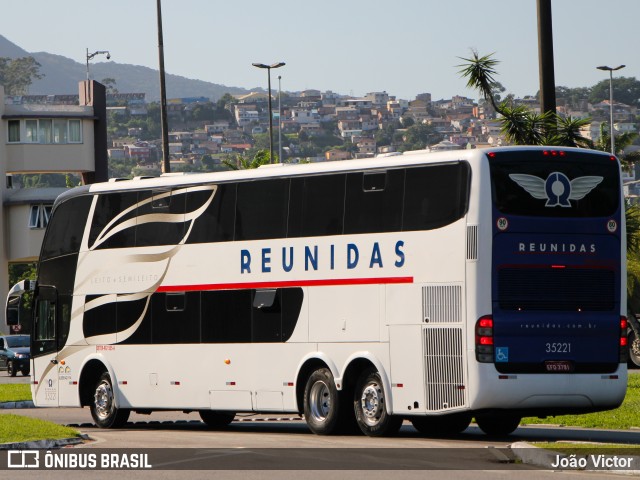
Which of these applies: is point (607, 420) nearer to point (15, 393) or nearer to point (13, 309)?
point (13, 309)

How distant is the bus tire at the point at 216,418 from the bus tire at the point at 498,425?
571 centimetres

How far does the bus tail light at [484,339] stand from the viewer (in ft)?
63.9

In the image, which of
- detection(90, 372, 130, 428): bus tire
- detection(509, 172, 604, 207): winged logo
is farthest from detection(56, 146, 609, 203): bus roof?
detection(90, 372, 130, 428): bus tire

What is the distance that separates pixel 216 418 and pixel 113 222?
388 cm

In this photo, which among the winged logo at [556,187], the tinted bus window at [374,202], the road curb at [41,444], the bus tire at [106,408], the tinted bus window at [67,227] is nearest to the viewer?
the road curb at [41,444]

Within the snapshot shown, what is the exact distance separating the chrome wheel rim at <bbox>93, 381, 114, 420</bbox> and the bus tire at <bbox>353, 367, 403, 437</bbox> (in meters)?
6.21

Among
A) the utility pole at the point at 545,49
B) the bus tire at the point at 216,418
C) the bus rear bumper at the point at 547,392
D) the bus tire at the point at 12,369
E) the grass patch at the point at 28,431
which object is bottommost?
the bus tire at the point at 12,369

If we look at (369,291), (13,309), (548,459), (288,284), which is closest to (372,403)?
(369,291)

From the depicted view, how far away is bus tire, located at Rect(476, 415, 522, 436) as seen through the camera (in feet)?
71.8

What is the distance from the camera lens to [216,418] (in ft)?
86.5

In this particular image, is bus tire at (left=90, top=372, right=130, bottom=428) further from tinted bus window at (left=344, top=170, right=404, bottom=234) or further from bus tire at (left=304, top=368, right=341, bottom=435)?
tinted bus window at (left=344, top=170, right=404, bottom=234)

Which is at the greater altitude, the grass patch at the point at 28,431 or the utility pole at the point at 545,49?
the utility pole at the point at 545,49

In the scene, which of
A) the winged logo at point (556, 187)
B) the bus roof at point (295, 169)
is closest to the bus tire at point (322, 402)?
the bus roof at point (295, 169)

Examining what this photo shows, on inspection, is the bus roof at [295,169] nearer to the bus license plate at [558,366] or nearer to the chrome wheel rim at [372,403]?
the bus license plate at [558,366]
